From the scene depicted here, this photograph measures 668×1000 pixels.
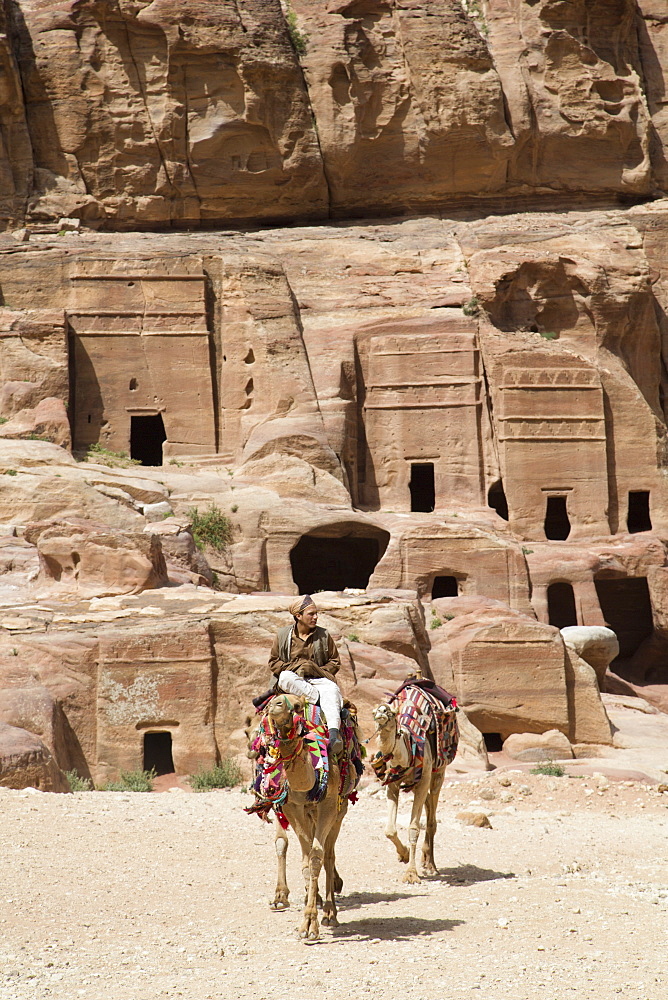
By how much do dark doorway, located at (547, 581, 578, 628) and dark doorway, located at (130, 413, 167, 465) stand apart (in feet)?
39.6

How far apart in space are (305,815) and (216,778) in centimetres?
825

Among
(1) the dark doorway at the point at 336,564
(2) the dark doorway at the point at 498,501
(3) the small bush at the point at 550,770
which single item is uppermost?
(2) the dark doorway at the point at 498,501

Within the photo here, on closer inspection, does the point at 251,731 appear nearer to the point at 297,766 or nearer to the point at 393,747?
the point at 297,766

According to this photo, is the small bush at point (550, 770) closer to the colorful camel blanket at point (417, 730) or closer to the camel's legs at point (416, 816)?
the colorful camel blanket at point (417, 730)

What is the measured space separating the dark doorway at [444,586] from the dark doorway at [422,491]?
4.21 meters

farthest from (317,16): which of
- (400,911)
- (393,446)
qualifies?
(400,911)

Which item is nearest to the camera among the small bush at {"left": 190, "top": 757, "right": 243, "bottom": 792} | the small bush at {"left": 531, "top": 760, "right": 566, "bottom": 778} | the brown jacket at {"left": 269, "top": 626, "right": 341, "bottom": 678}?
the brown jacket at {"left": 269, "top": 626, "right": 341, "bottom": 678}

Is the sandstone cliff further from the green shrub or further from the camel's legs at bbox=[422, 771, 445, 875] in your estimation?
the camel's legs at bbox=[422, 771, 445, 875]

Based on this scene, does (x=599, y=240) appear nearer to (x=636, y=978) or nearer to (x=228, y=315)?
(x=228, y=315)

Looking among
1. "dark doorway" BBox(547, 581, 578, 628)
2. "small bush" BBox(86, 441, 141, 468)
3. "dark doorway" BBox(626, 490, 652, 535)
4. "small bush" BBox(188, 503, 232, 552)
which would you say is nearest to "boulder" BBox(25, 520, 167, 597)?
"small bush" BBox(188, 503, 232, 552)

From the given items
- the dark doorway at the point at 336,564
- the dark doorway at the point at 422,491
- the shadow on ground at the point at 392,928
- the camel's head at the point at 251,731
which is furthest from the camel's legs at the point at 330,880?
the dark doorway at the point at 422,491

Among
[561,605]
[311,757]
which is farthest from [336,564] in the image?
[311,757]

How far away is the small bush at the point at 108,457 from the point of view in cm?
3025

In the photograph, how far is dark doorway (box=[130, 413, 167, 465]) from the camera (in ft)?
116
